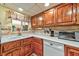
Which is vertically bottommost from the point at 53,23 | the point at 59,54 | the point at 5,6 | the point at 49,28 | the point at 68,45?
the point at 59,54

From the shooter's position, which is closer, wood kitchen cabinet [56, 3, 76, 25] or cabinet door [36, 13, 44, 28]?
wood kitchen cabinet [56, 3, 76, 25]

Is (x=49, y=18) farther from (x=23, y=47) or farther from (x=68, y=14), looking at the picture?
(x=23, y=47)

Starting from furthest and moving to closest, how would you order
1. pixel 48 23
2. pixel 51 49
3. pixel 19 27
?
pixel 48 23
pixel 51 49
pixel 19 27

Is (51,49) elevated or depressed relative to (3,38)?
depressed

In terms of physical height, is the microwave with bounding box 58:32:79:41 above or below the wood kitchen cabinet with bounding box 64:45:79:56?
above

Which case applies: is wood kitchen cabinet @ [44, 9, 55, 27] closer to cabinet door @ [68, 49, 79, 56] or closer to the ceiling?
the ceiling

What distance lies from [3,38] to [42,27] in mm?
986

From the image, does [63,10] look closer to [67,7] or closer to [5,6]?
[67,7]

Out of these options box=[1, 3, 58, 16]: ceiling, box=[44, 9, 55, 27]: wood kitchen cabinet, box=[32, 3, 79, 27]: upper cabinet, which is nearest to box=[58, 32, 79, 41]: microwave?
box=[32, 3, 79, 27]: upper cabinet

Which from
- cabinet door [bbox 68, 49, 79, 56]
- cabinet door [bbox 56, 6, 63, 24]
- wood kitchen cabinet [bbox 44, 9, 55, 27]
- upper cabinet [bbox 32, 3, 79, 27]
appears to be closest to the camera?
cabinet door [bbox 68, 49, 79, 56]

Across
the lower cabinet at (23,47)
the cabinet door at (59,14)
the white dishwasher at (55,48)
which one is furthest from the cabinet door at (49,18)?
the white dishwasher at (55,48)

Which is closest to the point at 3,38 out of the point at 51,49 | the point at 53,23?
the point at 51,49

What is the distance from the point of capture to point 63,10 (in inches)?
55.9

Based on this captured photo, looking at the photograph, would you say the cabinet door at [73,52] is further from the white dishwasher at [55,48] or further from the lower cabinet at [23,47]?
the lower cabinet at [23,47]
